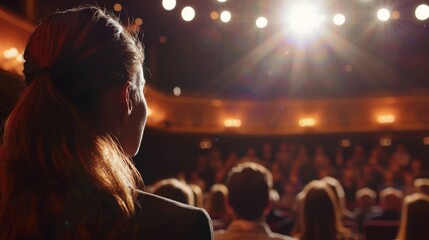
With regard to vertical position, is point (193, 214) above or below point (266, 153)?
below

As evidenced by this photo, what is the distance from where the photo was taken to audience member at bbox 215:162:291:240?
3020 millimetres

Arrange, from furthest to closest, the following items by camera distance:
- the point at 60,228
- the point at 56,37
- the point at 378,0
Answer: the point at 378,0
the point at 56,37
the point at 60,228

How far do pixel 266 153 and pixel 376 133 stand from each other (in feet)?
12.2

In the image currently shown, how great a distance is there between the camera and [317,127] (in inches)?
664

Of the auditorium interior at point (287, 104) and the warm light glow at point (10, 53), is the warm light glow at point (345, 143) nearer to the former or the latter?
the auditorium interior at point (287, 104)

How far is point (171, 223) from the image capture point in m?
0.86

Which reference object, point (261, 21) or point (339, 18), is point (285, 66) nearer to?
point (261, 21)

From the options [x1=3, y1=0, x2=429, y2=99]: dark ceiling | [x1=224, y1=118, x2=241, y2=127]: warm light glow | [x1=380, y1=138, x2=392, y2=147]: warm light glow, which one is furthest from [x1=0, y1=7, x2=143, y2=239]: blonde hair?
[x1=224, y1=118, x2=241, y2=127]: warm light glow

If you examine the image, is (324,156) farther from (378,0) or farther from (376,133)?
(378,0)

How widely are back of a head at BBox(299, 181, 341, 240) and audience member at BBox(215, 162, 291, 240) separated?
780 millimetres

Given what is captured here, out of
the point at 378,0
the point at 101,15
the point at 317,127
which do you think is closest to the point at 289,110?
the point at 317,127

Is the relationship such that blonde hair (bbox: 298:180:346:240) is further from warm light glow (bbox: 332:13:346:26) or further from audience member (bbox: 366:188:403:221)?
warm light glow (bbox: 332:13:346:26)

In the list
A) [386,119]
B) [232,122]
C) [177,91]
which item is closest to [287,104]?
[232,122]

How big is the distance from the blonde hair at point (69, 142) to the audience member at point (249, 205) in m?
2.14
